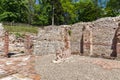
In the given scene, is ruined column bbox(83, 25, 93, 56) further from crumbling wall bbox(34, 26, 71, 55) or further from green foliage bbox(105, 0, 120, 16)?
green foliage bbox(105, 0, 120, 16)

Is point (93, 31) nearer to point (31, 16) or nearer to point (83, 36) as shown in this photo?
point (83, 36)

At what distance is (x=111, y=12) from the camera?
37625mm

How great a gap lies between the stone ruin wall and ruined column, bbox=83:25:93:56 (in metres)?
0.25

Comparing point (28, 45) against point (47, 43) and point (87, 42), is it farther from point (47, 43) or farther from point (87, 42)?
point (87, 42)

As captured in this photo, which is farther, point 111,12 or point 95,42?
point 111,12

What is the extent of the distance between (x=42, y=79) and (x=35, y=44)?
10951mm

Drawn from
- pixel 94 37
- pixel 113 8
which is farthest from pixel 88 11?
pixel 94 37

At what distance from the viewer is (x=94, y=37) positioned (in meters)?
13.3

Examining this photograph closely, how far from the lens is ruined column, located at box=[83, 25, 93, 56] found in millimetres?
13270

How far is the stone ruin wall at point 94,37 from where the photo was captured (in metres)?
12.3

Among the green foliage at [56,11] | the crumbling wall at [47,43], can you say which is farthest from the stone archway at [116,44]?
the green foliage at [56,11]

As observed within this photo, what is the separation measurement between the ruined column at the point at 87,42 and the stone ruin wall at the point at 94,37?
25 cm

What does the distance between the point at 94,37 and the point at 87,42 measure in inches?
24.8

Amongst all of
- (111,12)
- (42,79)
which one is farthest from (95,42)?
(111,12)
